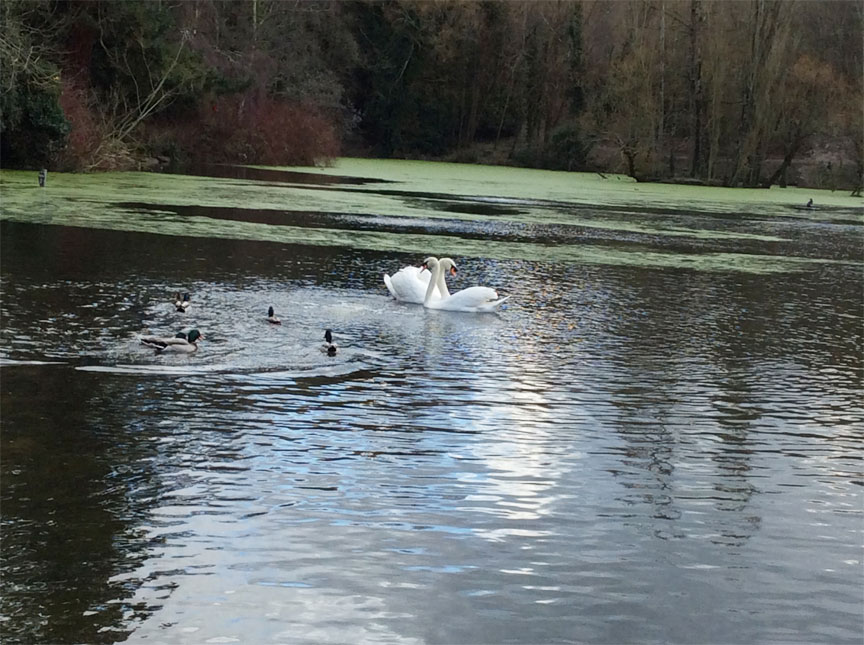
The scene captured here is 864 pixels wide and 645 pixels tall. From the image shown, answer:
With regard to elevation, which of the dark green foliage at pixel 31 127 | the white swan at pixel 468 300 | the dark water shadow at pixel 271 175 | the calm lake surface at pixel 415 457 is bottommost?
the calm lake surface at pixel 415 457

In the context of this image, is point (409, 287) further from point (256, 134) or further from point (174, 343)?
point (256, 134)

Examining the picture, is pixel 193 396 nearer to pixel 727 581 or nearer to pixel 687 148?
pixel 727 581

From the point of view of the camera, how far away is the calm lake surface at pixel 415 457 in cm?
557

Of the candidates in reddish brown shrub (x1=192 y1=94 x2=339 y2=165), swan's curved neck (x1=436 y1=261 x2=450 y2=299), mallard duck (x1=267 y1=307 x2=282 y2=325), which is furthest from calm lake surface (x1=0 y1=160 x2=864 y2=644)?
reddish brown shrub (x1=192 y1=94 x2=339 y2=165)

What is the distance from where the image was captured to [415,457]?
25.7ft

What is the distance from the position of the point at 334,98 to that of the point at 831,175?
21263 millimetres

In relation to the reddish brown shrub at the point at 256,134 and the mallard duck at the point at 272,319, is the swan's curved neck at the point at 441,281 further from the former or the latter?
the reddish brown shrub at the point at 256,134

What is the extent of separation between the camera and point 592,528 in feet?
22.0

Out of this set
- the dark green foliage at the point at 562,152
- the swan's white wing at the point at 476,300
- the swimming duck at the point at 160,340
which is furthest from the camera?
the dark green foliage at the point at 562,152

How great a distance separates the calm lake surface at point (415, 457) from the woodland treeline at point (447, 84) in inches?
691

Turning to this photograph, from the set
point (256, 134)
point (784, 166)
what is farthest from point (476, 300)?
point (784, 166)

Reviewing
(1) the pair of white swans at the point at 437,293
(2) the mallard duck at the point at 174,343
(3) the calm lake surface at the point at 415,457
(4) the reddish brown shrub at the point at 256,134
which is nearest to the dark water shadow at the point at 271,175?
(4) the reddish brown shrub at the point at 256,134

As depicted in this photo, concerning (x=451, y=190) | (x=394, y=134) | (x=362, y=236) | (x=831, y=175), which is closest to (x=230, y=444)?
(x=362, y=236)

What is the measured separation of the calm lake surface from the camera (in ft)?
18.3
